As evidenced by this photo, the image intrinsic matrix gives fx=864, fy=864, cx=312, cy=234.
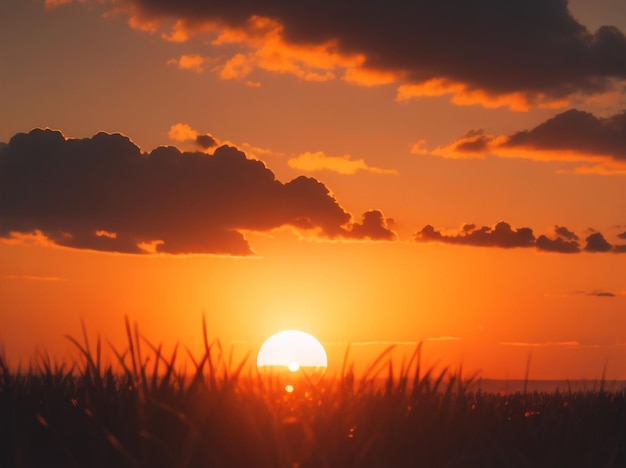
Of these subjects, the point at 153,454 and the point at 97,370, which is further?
the point at 97,370

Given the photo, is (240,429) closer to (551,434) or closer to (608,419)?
(551,434)

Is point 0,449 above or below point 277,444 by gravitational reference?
below

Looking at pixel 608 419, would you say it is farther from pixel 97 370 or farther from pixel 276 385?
pixel 97 370

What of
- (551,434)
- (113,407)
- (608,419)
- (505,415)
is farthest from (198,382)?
(608,419)

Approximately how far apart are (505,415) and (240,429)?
11.8ft

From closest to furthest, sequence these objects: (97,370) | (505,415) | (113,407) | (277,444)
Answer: (277,444)
(113,407)
(97,370)
(505,415)

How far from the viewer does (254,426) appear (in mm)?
5246

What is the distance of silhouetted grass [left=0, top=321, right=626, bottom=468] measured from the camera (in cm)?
532

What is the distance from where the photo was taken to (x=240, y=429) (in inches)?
225

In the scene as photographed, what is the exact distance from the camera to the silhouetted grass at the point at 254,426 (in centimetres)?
532

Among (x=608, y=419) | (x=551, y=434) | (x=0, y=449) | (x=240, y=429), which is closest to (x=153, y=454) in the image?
(x=240, y=429)

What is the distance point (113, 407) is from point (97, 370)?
612 mm

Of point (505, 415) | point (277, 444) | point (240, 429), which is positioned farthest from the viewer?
point (505, 415)

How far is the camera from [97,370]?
6637mm
